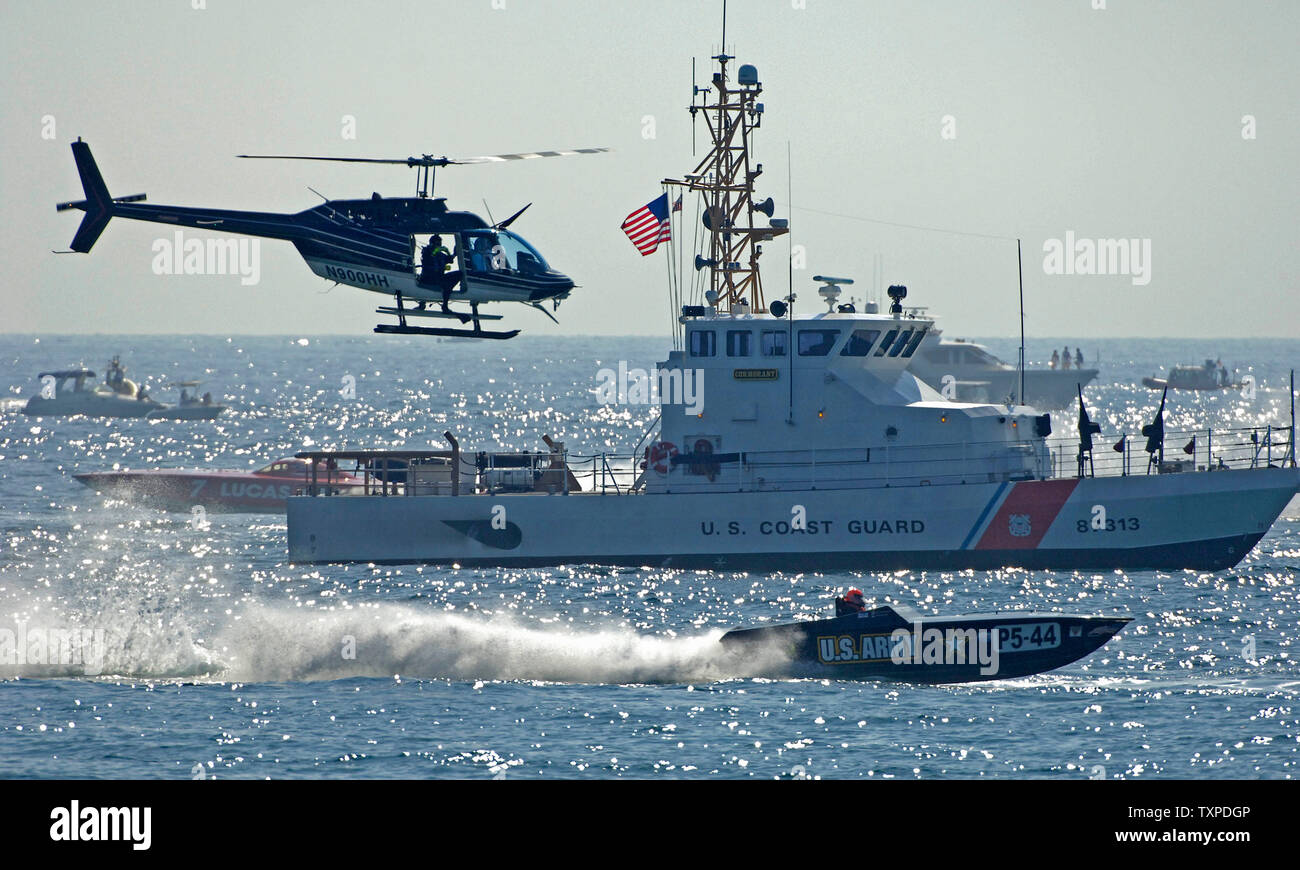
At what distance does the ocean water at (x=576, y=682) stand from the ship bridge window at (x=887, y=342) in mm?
5571

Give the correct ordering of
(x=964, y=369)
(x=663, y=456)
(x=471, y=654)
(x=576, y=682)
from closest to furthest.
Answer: (x=576, y=682) → (x=471, y=654) → (x=663, y=456) → (x=964, y=369)

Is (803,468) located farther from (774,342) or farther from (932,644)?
(932,644)

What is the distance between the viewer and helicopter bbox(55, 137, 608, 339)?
1197 inches

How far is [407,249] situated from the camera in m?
30.5

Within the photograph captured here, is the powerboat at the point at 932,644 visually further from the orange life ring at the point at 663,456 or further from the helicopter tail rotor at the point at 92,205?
the helicopter tail rotor at the point at 92,205

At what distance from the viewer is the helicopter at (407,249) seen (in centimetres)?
3041

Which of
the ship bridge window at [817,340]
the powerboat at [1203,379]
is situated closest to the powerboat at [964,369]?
the ship bridge window at [817,340]

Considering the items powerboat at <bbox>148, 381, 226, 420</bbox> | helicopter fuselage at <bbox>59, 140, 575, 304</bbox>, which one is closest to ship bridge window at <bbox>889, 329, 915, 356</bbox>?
helicopter fuselage at <bbox>59, 140, 575, 304</bbox>

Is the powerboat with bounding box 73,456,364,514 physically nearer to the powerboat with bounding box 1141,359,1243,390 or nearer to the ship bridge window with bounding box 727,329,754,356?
the ship bridge window with bounding box 727,329,754,356

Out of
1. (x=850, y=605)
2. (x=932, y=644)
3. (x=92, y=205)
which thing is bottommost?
(x=932, y=644)

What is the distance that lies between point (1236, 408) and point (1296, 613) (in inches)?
4757

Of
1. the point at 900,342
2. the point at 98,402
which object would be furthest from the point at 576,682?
the point at 98,402

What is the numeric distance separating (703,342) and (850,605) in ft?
45.7
